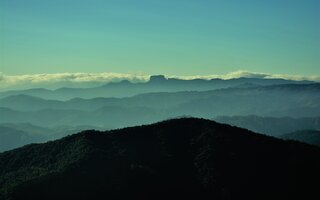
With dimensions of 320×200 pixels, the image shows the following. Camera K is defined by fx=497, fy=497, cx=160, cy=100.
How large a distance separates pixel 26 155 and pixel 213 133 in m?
67.4

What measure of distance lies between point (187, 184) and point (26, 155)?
2517 inches

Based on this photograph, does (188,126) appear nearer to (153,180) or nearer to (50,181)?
(153,180)

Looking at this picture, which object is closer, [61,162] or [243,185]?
[243,185]

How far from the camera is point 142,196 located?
5477 inches

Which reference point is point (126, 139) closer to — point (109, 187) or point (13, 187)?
point (109, 187)

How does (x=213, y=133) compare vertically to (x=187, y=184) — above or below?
above

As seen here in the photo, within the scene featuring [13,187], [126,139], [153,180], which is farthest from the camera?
[126,139]

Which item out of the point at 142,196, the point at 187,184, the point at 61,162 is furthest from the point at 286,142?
the point at 61,162

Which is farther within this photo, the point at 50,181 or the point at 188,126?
the point at 188,126

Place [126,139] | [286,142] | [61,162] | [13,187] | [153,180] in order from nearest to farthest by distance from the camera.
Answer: [13,187]
[153,180]
[61,162]
[126,139]
[286,142]

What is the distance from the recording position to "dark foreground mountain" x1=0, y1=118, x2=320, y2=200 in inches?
5458

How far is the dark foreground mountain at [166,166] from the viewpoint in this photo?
455 ft

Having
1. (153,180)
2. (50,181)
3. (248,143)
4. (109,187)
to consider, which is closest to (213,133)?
(248,143)

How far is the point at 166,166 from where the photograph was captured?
156 m
